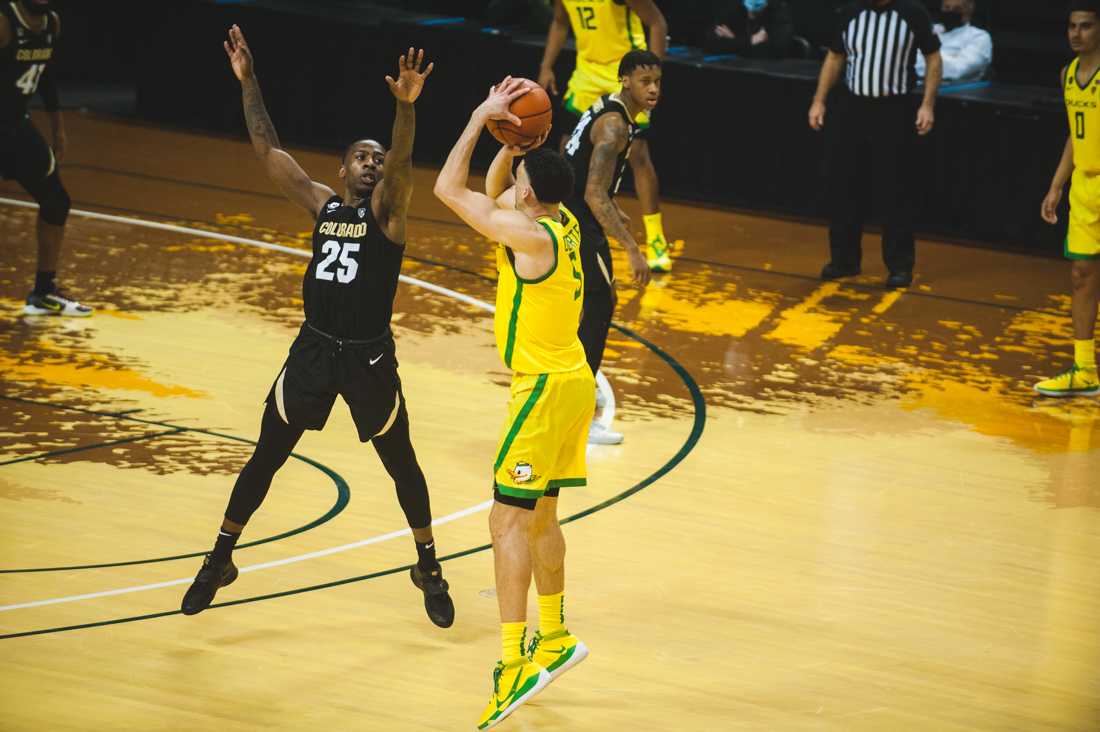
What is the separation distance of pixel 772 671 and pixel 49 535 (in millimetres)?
2889

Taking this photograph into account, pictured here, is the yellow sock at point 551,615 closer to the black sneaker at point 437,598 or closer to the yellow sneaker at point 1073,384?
the black sneaker at point 437,598

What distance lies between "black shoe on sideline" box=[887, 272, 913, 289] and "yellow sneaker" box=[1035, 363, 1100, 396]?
2383 millimetres

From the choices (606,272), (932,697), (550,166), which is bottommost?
(932,697)

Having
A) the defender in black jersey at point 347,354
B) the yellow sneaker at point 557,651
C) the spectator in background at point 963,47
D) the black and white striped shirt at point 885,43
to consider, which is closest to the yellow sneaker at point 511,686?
the yellow sneaker at point 557,651

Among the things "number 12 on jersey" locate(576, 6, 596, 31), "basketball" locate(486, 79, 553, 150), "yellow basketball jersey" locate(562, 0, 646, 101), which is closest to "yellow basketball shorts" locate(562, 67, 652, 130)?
"yellow basketball jersey" locate(562, 0, 646, 101)

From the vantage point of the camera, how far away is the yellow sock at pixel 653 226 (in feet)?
38.0

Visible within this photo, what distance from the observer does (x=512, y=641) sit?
5.19m

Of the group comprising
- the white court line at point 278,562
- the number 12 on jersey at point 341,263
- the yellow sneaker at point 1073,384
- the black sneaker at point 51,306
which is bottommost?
the white court line at point 278,562

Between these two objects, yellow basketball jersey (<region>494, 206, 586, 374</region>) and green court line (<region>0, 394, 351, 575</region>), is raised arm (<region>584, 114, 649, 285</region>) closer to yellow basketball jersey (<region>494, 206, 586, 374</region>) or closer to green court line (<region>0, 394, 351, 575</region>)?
green court line (<region>0, 394, 351, 575</region>)

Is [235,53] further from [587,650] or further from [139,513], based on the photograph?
[587,650]

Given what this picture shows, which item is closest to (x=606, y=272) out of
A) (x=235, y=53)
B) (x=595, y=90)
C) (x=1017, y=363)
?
(x=235, y=53)

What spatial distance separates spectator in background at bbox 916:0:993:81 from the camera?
13.6m

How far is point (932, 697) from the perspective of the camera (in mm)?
5441

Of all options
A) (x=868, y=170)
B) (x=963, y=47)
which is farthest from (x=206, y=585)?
(x=963, y=47)
